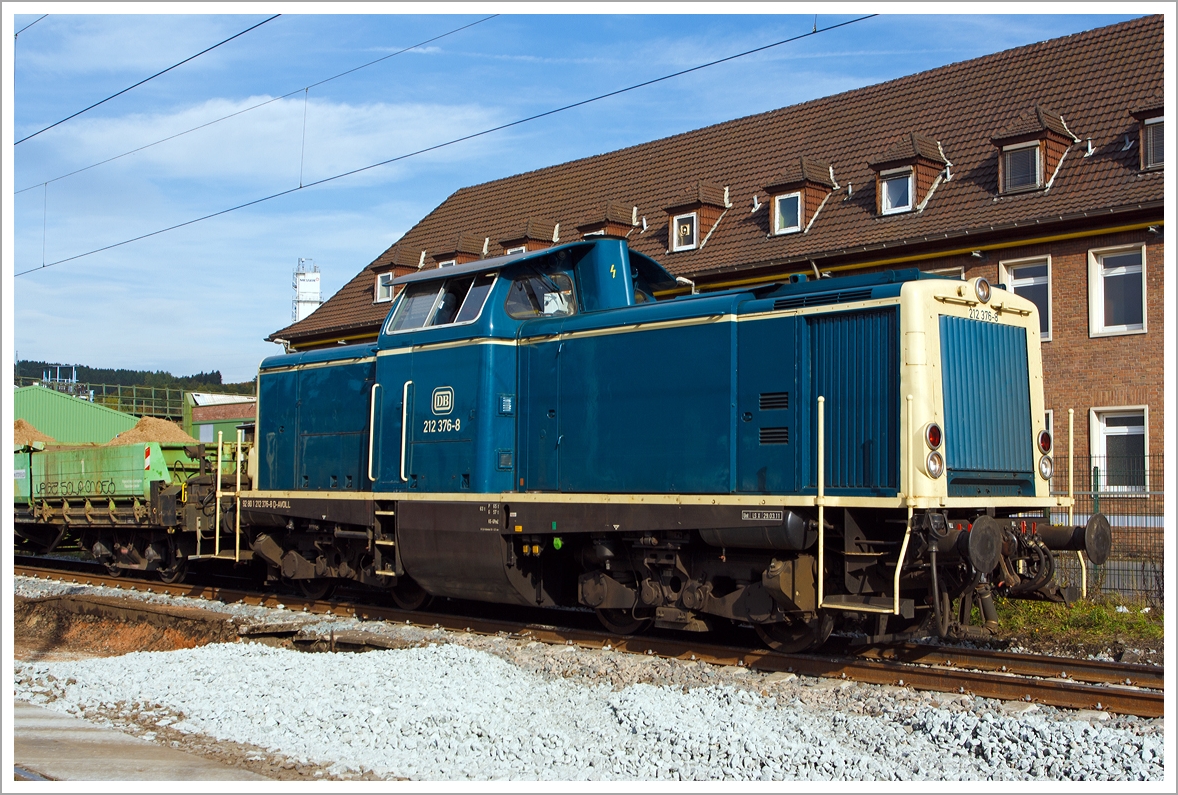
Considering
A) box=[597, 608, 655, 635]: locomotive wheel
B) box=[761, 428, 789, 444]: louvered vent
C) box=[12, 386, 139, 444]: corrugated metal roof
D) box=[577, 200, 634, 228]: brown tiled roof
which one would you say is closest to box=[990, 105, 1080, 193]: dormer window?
box=[577, 200, 634, 228]: brown tiled roof

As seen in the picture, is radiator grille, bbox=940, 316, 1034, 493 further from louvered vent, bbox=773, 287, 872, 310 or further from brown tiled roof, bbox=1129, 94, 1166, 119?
brown tiled roof, bbox=1129, 94, 1166, 119

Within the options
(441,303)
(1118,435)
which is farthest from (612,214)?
(441,303)

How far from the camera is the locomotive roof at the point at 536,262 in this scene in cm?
1058

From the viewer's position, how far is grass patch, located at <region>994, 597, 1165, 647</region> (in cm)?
1022

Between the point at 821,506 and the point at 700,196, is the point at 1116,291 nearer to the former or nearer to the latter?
the point at 700,196

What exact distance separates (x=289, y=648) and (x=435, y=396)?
9.43ft

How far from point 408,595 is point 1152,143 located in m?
14.6

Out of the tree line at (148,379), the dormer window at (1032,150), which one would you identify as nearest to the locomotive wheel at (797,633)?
the dormer window at (1032,150)

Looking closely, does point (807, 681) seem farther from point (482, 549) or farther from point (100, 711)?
point (100, 711)

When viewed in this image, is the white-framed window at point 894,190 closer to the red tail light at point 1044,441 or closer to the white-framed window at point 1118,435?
the white-framed window at point 1118,435

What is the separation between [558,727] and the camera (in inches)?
266

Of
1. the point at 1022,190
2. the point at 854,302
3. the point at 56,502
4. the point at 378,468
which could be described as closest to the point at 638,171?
the point at 1022,190

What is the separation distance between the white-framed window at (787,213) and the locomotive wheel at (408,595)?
43.1 feet

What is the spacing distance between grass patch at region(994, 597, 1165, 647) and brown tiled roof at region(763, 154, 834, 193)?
12541mm
